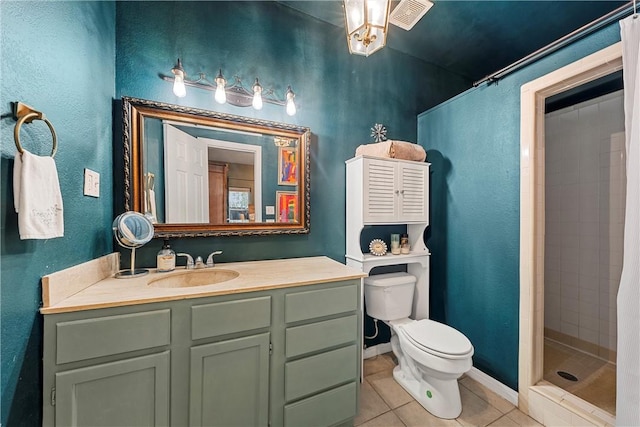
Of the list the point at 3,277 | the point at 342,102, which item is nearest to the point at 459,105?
the point at 342,102

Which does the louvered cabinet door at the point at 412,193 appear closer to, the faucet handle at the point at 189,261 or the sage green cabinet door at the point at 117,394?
the faucet handle at the point at 189,261

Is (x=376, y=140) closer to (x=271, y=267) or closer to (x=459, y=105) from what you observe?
(x=459, y=105)

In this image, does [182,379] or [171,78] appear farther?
[171,78]

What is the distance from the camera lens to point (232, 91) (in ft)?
5.51

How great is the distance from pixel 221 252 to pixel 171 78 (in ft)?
3.75

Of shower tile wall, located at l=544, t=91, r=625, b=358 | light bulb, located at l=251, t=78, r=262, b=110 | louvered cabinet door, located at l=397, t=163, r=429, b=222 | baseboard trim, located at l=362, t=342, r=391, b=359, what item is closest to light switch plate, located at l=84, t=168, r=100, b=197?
light bulb, located at l=251, t=78, r=262, b=110

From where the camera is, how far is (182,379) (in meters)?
1.05

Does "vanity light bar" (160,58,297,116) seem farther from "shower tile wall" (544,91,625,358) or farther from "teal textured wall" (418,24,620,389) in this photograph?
"shower tile wall" (544,91,625,358)

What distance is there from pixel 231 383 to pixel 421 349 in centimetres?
111

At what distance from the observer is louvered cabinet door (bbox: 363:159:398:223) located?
5.98ft

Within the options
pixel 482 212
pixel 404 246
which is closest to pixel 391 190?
pixel 404 246

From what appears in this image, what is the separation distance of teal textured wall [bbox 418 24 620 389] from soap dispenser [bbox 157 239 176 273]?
2056mm

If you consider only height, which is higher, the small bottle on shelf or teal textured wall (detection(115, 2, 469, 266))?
teal textured wall (detection(115, 2, 469, 266))

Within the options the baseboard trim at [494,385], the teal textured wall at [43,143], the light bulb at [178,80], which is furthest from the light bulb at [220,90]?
the baseboard trim at [494,385]
